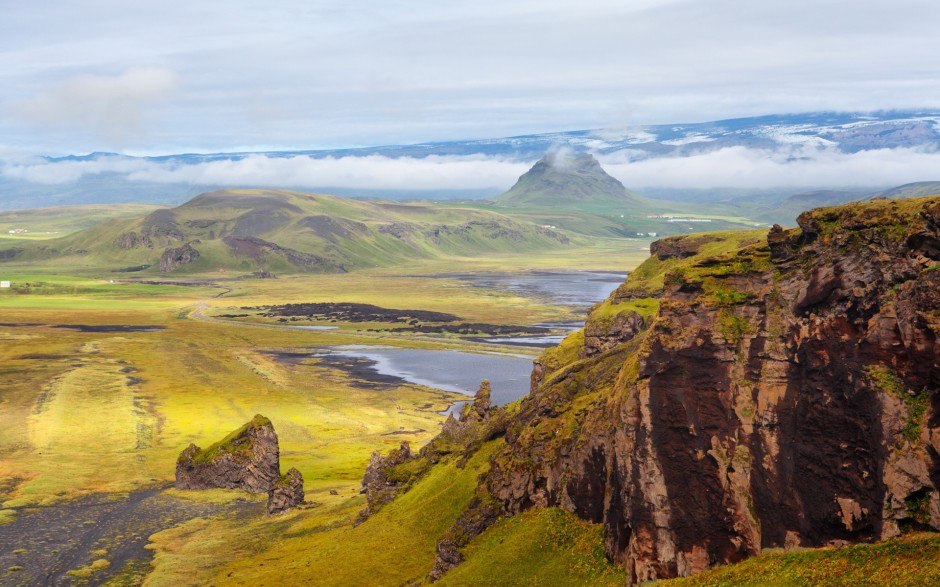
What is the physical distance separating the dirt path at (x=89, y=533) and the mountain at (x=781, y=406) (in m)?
54.3

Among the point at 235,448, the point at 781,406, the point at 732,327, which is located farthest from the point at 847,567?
the point at 235,448

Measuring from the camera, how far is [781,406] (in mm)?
44312

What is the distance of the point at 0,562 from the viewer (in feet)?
291

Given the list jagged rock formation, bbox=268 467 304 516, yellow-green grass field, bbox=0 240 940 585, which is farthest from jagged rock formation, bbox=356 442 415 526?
jagged rock formation, bbox=268 467 304 516

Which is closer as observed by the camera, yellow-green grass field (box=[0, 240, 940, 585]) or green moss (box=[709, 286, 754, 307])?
green moss (box=[709, 286, 754, 307])

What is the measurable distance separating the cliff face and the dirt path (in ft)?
183

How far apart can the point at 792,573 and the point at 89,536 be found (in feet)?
267

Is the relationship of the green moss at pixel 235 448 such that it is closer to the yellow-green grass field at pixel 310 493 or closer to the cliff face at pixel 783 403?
the yellow-green grass field at pixel 310 493

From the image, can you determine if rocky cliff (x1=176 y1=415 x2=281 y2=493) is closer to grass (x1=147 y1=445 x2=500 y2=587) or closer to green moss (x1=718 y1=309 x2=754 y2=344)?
grass (x1=147 y1=445 x2=500 y2=587)

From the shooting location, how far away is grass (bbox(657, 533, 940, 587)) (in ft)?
119

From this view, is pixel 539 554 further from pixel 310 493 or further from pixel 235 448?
pixel 235 448

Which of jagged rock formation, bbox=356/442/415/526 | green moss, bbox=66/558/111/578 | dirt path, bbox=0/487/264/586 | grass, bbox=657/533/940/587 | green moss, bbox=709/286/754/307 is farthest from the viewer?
dirt path, bbox=0/487/264/586

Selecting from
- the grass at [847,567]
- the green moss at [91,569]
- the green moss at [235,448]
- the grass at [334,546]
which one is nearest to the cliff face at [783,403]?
the grass at [847,567]

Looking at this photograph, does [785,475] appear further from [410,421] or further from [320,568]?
[410,421]
